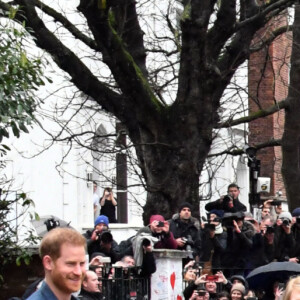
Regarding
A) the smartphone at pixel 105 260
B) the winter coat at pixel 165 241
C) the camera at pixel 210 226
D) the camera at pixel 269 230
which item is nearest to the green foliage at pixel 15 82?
the smartphone at pixel 105 260

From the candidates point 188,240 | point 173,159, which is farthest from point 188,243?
point 173,159

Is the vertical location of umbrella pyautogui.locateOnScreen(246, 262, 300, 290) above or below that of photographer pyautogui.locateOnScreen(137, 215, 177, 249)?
below

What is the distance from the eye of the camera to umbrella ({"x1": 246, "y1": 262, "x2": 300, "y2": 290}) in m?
14.6

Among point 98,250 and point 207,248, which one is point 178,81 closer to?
point 207,248

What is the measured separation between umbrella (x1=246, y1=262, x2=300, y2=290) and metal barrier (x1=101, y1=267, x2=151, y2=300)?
1.50m

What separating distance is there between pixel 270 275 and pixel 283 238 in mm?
5137

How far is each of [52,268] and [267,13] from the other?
14526mm

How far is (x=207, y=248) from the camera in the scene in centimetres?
1864

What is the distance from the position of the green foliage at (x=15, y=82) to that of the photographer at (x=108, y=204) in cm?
1365

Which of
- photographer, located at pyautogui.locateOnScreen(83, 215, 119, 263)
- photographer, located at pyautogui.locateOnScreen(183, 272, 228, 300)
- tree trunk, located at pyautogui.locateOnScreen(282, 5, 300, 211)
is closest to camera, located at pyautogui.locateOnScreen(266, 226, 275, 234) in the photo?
photographer, located at pyautogui.locateOnScreen(183, 272, 228, 300)

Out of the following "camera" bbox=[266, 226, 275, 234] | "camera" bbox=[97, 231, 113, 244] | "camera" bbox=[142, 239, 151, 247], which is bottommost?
"camera" bbox=[142, 239, 151, 247]

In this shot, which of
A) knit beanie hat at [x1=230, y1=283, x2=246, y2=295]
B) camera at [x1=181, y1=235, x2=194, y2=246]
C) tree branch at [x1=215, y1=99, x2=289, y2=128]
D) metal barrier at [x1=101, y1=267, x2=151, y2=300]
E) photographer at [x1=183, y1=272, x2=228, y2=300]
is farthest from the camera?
tree branch at [x1=215, y1=99, x2=289, y2=128]

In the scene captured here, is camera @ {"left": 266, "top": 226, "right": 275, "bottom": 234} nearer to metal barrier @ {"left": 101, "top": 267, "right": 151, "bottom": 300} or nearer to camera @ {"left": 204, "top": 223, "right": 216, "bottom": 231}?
camera @ {"left": 204, "top": 223, "right": 216, "bottom": 231}

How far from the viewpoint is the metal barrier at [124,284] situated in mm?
14922
